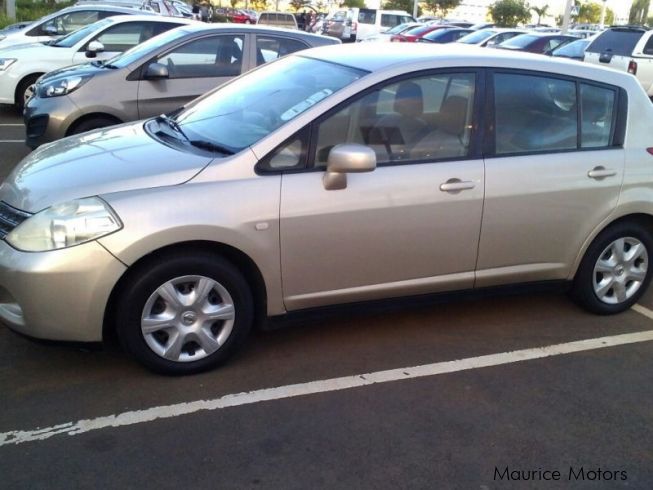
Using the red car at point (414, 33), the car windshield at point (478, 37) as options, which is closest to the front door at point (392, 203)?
→ the car windshield at point (478, 37)

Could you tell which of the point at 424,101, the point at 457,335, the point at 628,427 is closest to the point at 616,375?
the point at 628,427

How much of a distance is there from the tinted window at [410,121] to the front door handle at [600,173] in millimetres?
875

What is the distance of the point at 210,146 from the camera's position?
12.7 ft

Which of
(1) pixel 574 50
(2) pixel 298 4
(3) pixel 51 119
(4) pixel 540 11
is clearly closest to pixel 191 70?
(3) pixel 51 119

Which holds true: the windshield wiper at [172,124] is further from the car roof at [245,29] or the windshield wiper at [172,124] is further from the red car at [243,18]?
the red car at [243,18]

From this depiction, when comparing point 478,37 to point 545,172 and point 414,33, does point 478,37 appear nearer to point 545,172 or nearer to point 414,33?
point 414,33

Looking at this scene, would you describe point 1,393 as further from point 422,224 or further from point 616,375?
point 616,375

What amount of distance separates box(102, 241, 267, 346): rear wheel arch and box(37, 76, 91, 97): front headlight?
15.0 feet

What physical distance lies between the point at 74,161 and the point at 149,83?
12.9ft

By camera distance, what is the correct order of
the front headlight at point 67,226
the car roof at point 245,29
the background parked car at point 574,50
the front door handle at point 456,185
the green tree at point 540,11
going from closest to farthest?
the front headlight at point 67,226 → the front door handle at point 456,185 → the car roof at point 245,29 → the background parked car at point 574,50 → the green tree at point 540,11

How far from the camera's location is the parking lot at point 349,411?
115 inches

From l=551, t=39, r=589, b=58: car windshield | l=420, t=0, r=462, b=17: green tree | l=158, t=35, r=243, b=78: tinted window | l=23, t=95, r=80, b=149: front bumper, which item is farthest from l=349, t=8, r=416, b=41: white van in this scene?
l=420, t=0, r=462, b=17: green tree

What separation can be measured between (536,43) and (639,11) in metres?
45.5

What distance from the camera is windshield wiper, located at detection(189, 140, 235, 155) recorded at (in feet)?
12.2
